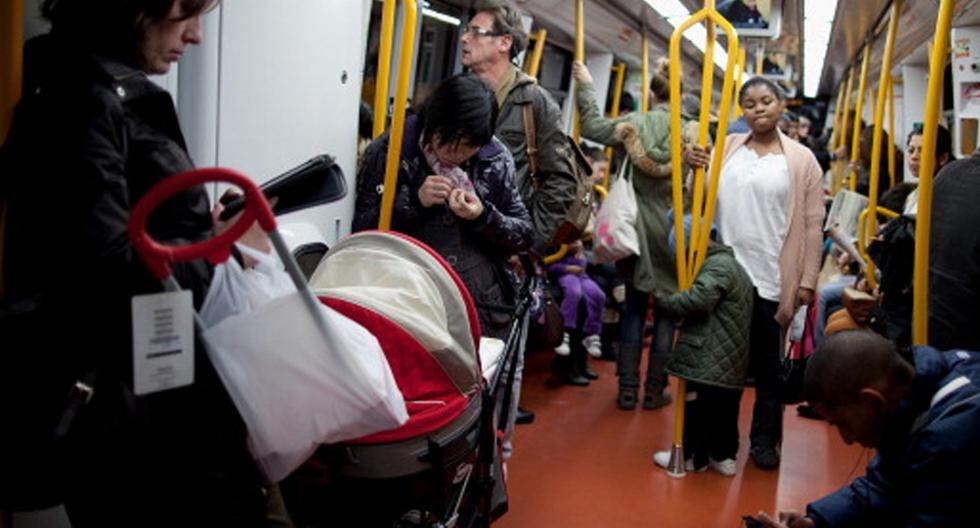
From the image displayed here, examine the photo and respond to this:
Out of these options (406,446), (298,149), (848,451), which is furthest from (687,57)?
(406,446)

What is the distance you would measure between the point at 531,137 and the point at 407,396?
182cm

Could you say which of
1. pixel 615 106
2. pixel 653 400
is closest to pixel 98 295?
pixel 653 400

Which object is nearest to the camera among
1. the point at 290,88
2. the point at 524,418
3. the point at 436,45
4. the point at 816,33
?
the point at 290,88

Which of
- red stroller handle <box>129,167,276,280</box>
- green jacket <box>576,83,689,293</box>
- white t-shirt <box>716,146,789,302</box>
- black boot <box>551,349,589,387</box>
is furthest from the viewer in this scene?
black boot <box>551,349,589,387</box>

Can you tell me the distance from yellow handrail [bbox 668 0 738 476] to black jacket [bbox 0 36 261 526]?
2.71 meters

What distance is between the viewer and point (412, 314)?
1975mm

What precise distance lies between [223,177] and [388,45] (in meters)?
1.71

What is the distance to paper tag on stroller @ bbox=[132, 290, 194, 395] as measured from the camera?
1280mm

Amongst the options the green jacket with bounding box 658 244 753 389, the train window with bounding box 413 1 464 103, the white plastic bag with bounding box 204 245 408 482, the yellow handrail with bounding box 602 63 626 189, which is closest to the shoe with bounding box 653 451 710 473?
the green jacket with bounding box 658 244 753 389

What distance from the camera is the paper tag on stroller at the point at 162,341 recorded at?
1280 mm

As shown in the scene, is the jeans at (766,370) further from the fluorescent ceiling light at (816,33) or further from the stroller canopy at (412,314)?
the fluorescent ceiling light at (816,33)

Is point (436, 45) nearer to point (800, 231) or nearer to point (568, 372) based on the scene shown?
point (568, 372)

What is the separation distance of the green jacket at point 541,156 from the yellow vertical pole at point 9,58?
2196 mm

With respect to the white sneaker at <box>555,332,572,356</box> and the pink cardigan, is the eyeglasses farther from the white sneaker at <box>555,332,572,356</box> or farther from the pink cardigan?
the white sneaker at <box>555,332,572,356</box>
